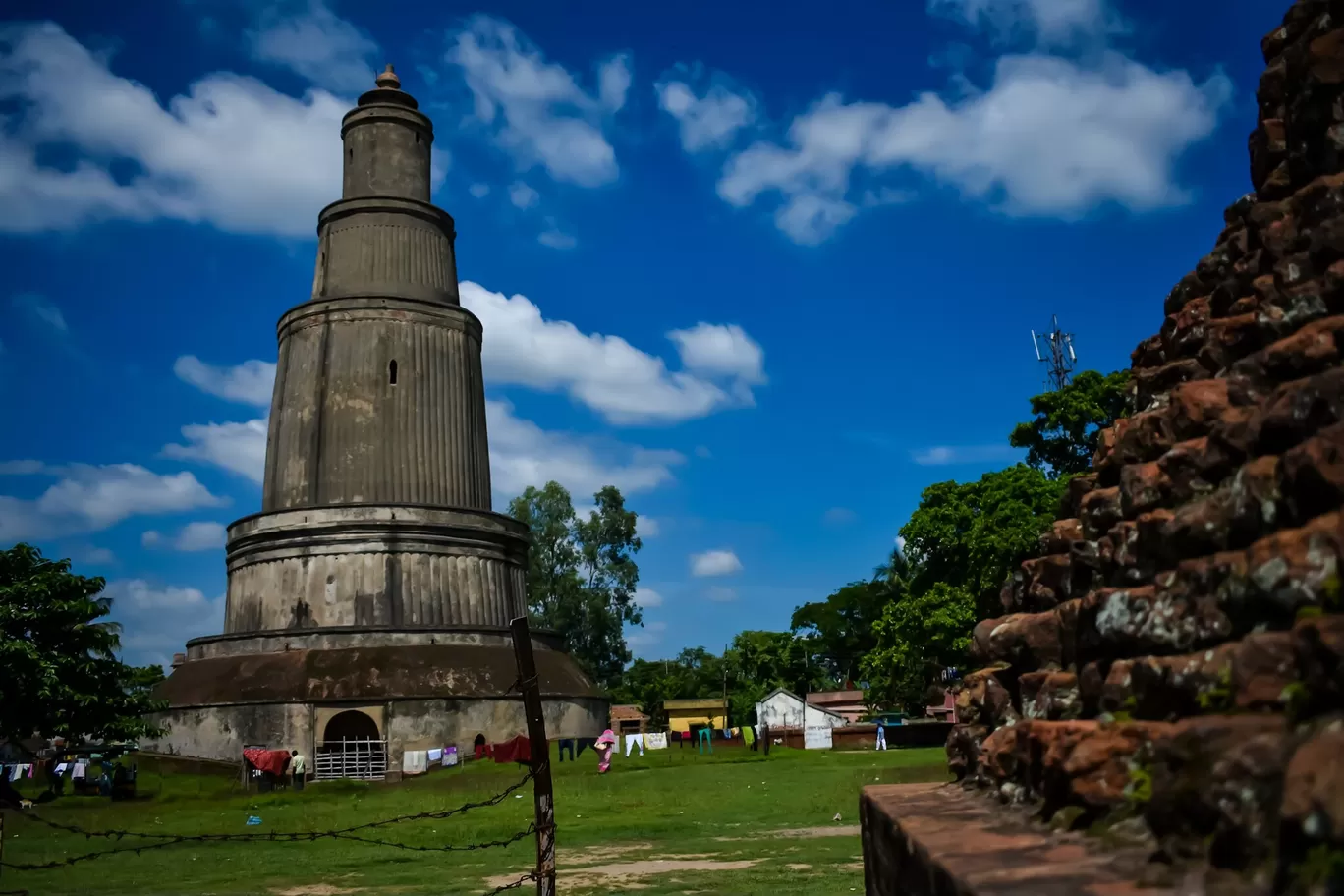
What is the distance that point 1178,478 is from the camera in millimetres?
3998

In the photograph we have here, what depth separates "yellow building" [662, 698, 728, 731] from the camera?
53.2 metres

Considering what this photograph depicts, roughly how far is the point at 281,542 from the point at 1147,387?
32.5 meters

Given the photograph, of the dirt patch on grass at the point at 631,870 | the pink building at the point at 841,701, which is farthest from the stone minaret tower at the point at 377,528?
the pink building at the point at 841,701

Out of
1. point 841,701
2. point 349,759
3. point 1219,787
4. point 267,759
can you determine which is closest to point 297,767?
point 267,759

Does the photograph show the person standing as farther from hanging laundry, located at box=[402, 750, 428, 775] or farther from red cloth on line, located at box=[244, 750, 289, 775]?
hanging laundry, located at box=[402, 750, 428, 775]

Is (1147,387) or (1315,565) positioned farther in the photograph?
(1147,387)

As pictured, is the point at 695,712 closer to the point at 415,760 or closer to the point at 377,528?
the point at 377,528

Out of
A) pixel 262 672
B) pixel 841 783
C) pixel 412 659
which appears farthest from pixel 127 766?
pixel 841 783

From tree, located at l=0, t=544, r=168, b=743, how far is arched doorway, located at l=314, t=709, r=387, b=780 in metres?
5.40

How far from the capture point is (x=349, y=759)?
29.3 metres

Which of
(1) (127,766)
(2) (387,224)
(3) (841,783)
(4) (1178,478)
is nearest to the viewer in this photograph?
(4) (1178,478)

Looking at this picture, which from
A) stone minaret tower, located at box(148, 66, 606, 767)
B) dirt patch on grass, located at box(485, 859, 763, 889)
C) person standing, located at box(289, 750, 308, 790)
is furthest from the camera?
stone minaret tower, located at box(148, 66, 606, 767)

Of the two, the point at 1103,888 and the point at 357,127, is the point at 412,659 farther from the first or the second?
the point at 1103,888

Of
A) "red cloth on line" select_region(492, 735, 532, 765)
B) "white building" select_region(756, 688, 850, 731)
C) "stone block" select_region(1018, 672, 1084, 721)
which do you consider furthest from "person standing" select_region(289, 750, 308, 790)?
"white building" select_region(756, 688, 850, 731)
